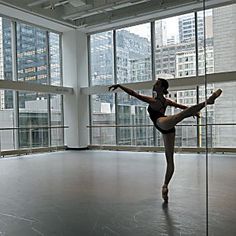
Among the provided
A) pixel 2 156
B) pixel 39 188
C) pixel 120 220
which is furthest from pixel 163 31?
pixel 120 220

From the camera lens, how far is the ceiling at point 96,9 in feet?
28.3

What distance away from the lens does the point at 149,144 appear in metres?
9.67

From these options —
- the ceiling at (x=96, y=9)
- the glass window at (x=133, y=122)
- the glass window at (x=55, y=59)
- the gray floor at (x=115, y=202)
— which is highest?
the ceiling at (x=96, y=9)

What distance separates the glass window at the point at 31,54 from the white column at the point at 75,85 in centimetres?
77

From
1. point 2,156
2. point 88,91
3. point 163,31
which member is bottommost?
point 2,156

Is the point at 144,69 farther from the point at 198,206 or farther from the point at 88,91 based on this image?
the point at 198,206

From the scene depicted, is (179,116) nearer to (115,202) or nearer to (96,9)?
(115,202)

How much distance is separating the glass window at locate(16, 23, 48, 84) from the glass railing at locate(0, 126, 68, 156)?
1.60m

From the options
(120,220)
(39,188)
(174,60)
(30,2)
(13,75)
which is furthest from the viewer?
(13,75)

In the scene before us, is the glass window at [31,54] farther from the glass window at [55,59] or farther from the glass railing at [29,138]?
the glass railing at [29,138]

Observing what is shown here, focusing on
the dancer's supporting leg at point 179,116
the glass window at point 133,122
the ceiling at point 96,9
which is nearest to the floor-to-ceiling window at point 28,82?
the ceiling at point 96,9

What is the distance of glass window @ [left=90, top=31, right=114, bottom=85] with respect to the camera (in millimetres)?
10977

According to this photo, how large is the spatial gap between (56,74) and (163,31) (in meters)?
3.99

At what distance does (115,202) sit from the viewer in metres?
3.54
